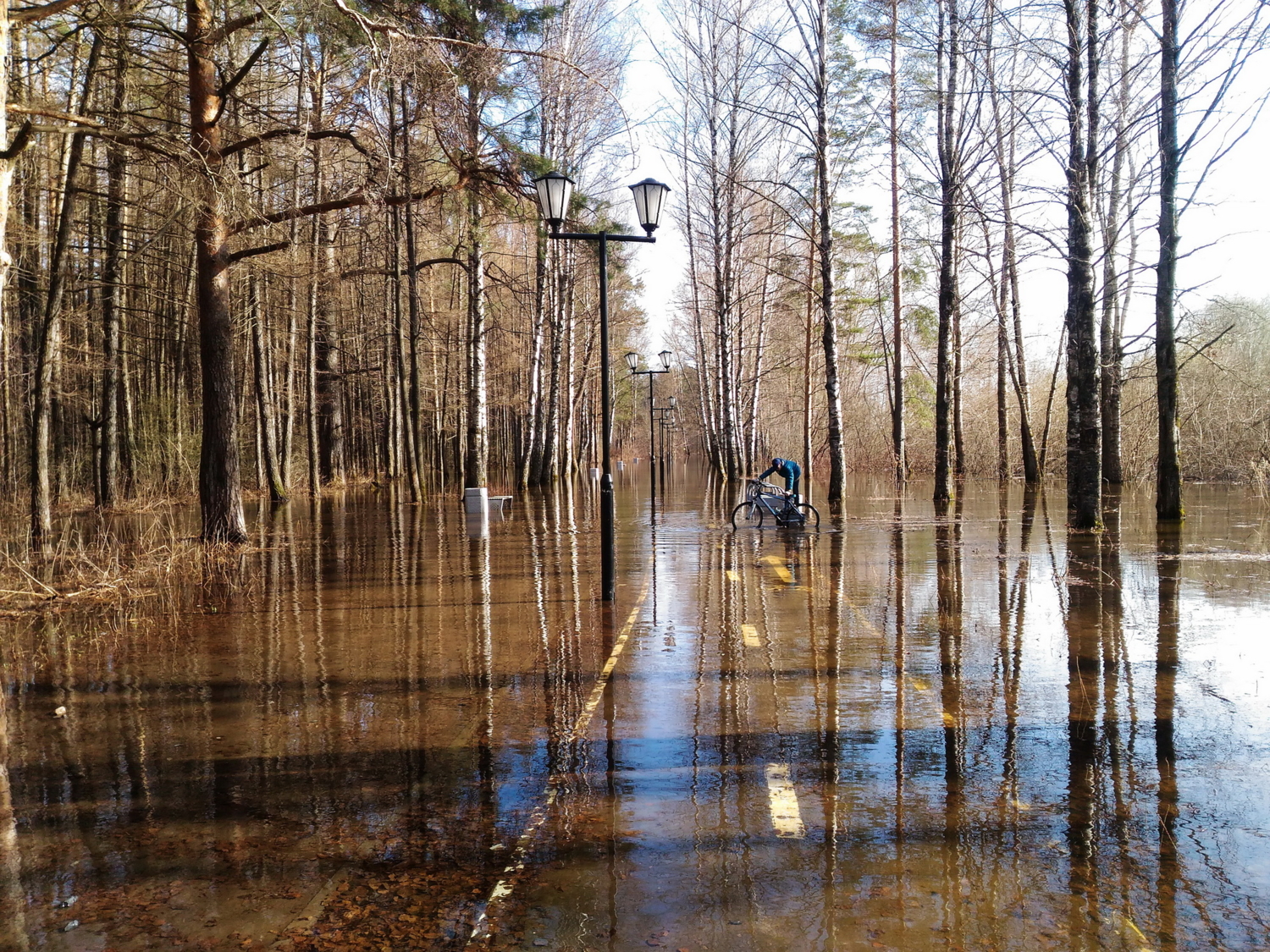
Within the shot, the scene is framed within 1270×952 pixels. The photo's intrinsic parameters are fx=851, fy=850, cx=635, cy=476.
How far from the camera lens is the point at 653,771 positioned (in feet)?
15.6

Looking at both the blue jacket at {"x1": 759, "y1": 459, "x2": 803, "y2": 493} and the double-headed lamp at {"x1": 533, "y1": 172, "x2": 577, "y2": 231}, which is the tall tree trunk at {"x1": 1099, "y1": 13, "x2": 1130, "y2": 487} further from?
the double-headed lamp at {"x1": 533, "y1": 172, "x2": 577, "y2": 231}

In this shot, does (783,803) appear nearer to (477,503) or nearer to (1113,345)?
(477,503)

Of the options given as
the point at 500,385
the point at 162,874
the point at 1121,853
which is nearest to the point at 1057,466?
the point at 500,385

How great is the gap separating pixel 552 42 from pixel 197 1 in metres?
16.8

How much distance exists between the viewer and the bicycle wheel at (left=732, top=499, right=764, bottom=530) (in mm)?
17266

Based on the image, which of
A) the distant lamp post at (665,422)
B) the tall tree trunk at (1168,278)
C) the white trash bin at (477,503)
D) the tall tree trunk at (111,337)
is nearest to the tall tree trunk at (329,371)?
the tall tree trunk at (111,337)

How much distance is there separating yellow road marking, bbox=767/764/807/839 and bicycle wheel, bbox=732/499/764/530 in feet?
39.7

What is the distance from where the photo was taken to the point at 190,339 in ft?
91.7

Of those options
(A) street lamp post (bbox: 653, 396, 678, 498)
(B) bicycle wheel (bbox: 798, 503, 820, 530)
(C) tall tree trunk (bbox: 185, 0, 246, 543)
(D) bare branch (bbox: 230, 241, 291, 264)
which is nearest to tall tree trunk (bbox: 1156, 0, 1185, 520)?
(B) bicycle wheel (bbox: 798, 503, 820, 530)

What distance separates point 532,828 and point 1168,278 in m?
16.0

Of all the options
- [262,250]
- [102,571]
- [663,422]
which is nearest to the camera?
[102,571]

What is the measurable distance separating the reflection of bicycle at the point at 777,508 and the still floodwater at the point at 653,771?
6423 millimetres

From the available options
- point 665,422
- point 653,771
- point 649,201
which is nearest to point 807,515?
point 649,201

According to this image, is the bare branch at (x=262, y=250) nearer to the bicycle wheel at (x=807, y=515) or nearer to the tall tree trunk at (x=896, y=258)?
the bicycle wheel at (x=807, y=515)
